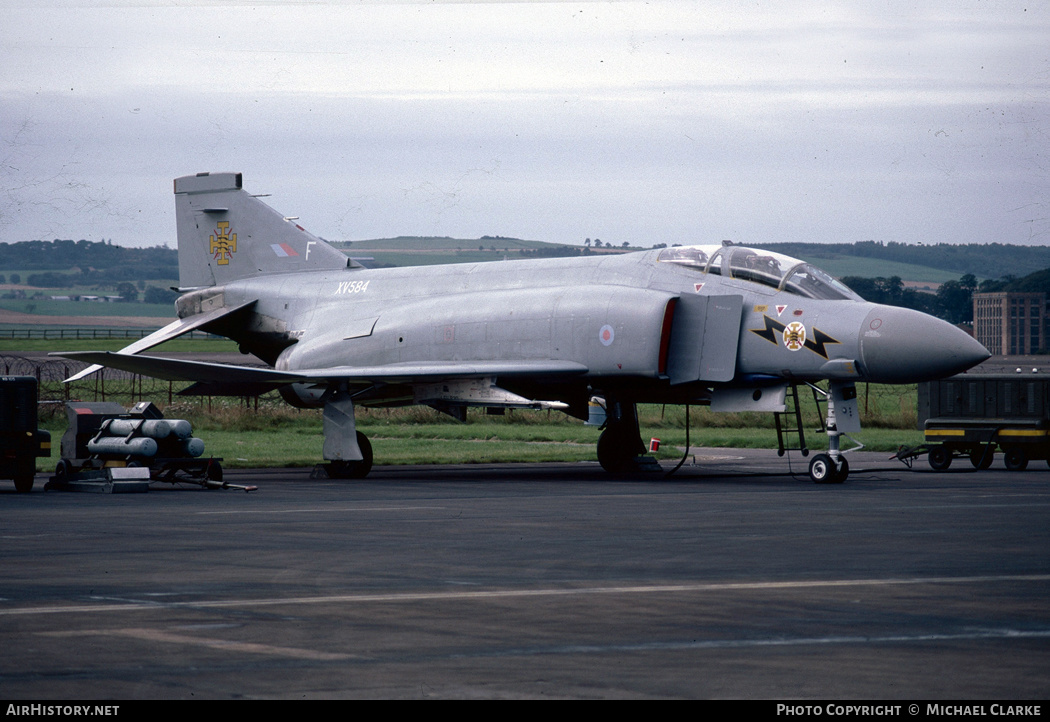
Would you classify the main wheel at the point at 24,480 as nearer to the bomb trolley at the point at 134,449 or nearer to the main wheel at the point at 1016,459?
the bomb trolley at the point at 134,449

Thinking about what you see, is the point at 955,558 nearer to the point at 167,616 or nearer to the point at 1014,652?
the point at 1014,652

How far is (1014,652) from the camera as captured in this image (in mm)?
6465

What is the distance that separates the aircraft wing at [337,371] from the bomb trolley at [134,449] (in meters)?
1.52

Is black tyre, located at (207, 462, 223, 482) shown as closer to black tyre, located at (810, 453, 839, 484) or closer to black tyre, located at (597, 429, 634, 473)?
black tyre, located at (597, 429, 634, 473)

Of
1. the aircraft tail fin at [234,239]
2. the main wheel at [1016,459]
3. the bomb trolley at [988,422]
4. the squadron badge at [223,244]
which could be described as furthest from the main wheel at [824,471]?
the squadron badge at [223,244]

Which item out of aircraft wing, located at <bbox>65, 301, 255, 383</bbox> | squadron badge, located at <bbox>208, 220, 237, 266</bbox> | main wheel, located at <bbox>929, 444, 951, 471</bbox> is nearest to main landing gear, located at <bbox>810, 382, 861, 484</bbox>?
main wheel, located at <bbox>929, 444, 951, 471</bbox>

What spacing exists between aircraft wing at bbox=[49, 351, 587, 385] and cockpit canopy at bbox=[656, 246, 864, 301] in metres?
2.37

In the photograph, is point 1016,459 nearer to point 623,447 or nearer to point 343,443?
point 623,447

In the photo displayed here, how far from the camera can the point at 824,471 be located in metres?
18.7

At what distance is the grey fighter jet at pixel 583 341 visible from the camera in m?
18.7

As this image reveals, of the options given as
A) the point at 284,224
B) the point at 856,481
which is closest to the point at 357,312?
the point at 284,224

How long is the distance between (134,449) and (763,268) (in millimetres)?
9259

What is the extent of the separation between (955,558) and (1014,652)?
3.87 meters

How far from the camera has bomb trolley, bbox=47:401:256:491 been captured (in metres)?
18.1
